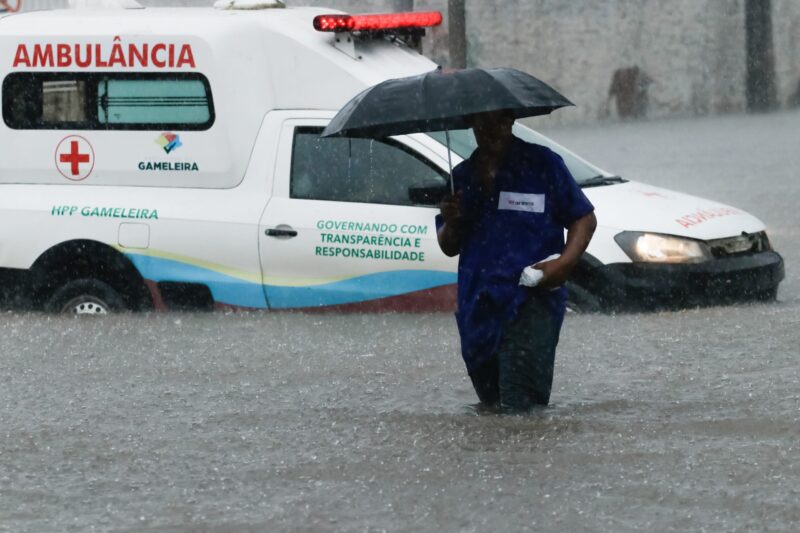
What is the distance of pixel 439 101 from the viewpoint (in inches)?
249

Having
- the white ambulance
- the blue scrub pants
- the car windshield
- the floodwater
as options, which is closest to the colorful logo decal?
the white ambulance

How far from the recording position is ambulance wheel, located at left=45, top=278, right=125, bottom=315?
9.81 meters

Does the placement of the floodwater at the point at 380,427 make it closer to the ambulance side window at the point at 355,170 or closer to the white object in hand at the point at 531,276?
the white object in hand at the point at 531,276

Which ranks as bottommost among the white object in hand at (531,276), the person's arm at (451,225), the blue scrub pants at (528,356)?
the blue scrub pants at (528,356)

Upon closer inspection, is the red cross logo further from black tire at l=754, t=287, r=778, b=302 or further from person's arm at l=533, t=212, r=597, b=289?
person's arm at l=533, t=212, r=597, b=289

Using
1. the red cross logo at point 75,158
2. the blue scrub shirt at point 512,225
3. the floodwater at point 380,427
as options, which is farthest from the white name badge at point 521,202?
the red cross logo at point 75,158

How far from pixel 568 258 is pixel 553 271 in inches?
3.0

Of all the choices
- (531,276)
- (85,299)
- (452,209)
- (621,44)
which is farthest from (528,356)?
(621,44)

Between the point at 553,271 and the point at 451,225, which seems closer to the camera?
the point at 553,271

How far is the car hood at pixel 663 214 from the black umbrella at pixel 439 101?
2544mm

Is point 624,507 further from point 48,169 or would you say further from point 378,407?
point 48,169

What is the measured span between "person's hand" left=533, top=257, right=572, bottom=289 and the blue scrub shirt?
0.09 meters

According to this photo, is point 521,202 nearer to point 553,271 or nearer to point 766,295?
point 553,271

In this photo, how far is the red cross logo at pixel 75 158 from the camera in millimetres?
9898
